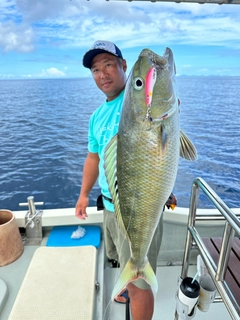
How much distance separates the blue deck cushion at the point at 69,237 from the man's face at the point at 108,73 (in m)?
1.71

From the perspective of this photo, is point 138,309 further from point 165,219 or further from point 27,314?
point 165,219

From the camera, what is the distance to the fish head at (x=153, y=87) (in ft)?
3.18

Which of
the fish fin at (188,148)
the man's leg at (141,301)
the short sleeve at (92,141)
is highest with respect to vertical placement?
the fish fin at (188,148)

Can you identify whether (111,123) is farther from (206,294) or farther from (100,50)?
(206,294)

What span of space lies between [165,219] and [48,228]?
54.1 inches

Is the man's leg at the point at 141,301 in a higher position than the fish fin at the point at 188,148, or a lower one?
lower

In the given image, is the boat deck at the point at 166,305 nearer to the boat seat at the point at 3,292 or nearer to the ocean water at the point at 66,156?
the boat seat at the point at 3,292

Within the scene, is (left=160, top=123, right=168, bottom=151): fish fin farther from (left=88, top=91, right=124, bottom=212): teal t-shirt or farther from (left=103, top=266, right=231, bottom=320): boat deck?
(left=103, top=266, right=231, bottom=320): boat deck

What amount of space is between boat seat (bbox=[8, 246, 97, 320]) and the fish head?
5.34 feet

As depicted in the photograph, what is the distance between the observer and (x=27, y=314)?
1.88 metres

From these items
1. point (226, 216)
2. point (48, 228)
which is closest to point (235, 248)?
point (226, 216)

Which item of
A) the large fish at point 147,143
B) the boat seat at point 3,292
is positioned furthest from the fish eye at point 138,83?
the boat seat at point 3,292

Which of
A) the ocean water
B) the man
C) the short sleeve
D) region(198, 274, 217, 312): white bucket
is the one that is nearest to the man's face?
the man

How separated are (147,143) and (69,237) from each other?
2.12 meters
